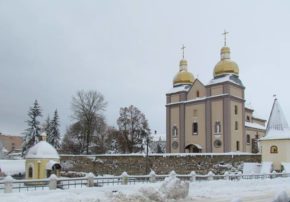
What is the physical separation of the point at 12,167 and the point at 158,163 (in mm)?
19843

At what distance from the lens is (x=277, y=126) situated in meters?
42.4

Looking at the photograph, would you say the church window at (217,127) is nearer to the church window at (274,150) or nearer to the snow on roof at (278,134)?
the snow on roof at (278,134)

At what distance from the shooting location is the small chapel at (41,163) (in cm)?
3988

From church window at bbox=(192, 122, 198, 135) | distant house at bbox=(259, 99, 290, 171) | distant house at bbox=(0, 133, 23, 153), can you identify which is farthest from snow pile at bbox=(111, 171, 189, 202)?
distant house at bbox=(0, 133, 23, 153)

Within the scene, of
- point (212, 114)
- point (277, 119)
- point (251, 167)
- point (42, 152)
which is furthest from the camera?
point (212, 114)

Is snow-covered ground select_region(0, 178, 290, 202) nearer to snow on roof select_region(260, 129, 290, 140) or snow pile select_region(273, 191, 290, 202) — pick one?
snow pile select_region(273, 191, 290, 202)

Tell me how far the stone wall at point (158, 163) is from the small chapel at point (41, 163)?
1331 centimetres

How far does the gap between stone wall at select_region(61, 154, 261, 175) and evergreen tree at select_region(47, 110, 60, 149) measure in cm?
1403

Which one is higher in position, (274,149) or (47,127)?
(47,127)

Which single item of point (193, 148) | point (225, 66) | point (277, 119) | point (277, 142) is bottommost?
point (193, 148)

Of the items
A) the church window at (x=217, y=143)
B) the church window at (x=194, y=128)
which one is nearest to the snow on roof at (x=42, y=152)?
the church window at (x=217, y=143)

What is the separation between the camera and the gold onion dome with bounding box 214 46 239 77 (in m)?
57.9

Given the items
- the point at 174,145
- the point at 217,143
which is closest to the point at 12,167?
the point at 174,145

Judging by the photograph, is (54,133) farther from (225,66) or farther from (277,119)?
(277,119)
